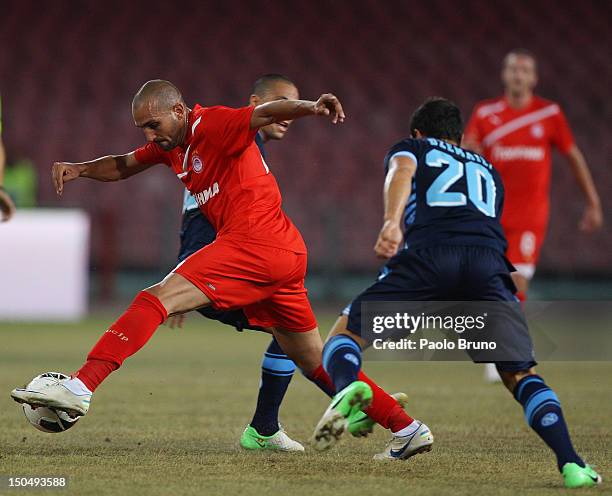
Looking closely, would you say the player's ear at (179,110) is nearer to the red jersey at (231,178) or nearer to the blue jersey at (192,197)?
the red jersey at (231,178)

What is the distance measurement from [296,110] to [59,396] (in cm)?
137

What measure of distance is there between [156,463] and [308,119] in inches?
603

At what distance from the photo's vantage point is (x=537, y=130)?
870 centimetres

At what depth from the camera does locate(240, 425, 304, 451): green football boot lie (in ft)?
16.4

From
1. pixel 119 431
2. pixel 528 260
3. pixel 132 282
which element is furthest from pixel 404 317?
pixel 132 282

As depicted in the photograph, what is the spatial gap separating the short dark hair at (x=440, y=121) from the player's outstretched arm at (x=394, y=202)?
37 cm

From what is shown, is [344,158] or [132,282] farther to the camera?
[344,158]

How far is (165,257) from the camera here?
54.5ft

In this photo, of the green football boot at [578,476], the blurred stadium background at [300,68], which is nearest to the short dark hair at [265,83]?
the green football boot at [578,476]

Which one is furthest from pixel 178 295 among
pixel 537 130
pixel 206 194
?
pixel 537 130

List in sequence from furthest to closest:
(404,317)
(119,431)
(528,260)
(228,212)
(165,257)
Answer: (165,257) < (528,260) < (119,431) < (228,212) < (404,317)

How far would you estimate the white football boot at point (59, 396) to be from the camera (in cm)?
407

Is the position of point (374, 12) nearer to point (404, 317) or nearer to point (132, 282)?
point (132, 282)

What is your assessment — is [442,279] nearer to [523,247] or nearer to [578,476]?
[578,476]
